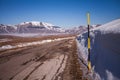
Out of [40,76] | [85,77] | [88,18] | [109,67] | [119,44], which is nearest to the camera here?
[119,44]

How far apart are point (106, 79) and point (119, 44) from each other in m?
1.26

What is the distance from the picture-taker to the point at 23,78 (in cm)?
600

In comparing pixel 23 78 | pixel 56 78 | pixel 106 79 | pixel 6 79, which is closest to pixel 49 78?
pixel 56 78

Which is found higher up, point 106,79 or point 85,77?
point 106,79

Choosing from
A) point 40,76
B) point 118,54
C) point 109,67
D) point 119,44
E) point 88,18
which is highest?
point 88,18

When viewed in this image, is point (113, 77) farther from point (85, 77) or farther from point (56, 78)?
point (56, 78)

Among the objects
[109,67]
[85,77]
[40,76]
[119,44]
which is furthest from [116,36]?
[40,76]

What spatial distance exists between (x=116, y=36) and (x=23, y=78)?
428 cm

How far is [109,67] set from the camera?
13.3 feet

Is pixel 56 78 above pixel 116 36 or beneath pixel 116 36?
beneath

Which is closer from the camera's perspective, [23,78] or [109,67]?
[109,67]

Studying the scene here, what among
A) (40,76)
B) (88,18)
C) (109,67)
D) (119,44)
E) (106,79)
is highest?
→ (88,18)

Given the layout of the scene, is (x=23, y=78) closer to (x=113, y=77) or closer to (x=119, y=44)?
(x=113, y=77)

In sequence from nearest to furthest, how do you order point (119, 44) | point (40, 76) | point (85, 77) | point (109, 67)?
1. point (119, 44)
2. point (109, 67)
3. point (85, 77)
4. point (40, 76)
